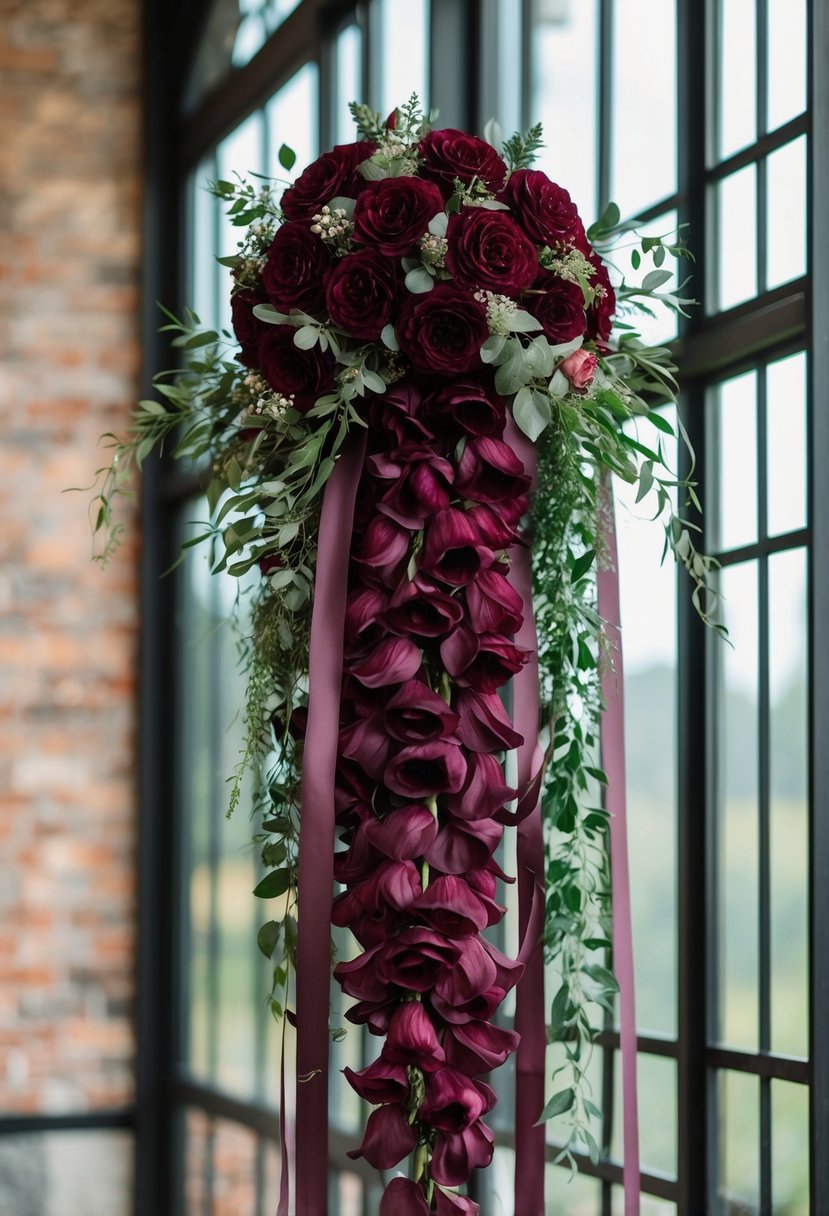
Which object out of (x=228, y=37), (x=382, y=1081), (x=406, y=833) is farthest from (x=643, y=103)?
(x=228, y=37)

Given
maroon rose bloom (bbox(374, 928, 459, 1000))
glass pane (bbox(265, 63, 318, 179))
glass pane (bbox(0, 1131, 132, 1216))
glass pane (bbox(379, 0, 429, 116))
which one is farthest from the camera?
glass pane (bbox(0, 1131, 132, 1216))

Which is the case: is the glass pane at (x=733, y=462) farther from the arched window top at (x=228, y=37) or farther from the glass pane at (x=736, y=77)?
the arched window top at (x=228, y=37)

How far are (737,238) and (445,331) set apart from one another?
0.76m

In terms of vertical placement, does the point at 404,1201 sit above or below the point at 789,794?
below

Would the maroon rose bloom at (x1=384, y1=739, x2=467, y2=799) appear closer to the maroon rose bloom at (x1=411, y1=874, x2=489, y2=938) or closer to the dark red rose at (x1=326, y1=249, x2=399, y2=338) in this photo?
the maroon rose bloom at (x1=411, y1=874, x2=489, y2=938)

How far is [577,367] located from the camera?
172 cm

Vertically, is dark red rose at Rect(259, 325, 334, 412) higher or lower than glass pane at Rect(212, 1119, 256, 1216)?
higher

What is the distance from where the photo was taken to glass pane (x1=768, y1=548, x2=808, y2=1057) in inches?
80.7

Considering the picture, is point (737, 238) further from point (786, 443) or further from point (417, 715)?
point (417, 715)

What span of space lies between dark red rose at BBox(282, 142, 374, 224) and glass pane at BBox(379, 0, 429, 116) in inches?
52.3

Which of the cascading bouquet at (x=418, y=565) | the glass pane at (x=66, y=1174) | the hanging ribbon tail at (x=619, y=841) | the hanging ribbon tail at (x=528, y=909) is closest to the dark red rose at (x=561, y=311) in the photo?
the cascading bouquet at (x=418, y=565)

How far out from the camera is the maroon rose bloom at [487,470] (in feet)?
5.52

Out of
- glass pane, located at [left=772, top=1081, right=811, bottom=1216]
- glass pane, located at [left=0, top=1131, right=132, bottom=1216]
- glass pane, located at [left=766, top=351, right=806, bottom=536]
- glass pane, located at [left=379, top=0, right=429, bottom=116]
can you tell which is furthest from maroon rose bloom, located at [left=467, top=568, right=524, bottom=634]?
glass pane, located at [left=0, top=1131, right=132, bottom=1216]

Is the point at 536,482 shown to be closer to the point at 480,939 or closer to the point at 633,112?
the point at 480,939
